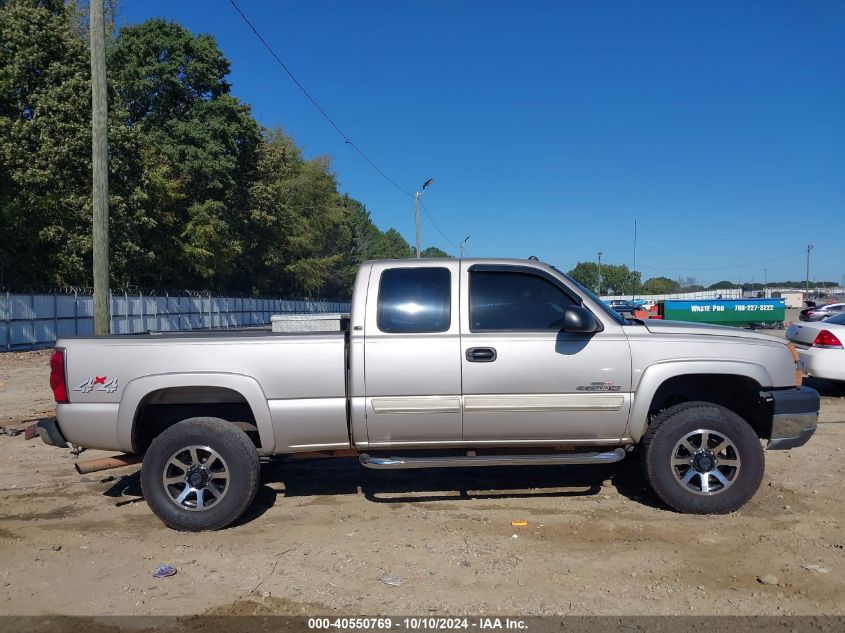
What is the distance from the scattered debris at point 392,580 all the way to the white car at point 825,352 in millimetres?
7787

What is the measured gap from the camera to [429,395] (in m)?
4.74

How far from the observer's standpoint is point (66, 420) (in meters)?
4.76

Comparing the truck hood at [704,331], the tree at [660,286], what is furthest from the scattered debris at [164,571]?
the tree at [660,286]

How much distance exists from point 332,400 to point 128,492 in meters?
2.45

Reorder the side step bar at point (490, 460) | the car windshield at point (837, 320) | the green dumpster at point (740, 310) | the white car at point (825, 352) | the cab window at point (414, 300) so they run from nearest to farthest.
Answer: 1. the side step bar at point (490, 460)
2. the cab window at point (414, 300)
3. the white car at point (825, 352)
4. the car windshield at point (837, 320)
5. the green dumpster at point (740, 310)

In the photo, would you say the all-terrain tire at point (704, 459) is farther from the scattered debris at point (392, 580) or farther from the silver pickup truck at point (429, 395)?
the scattered debris at point (392, 580)

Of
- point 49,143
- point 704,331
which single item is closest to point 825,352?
point 704,331

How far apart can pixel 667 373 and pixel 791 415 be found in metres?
0.99

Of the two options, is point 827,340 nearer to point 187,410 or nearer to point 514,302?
point 514,302

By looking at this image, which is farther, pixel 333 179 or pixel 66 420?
pixel 333 179

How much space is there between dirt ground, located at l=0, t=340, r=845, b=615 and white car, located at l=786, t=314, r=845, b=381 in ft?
11.8

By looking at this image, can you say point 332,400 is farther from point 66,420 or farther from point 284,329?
point 66,420

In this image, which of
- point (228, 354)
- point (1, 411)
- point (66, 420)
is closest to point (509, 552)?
point (228, 354)

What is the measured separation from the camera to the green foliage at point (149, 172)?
24062 millimetres
